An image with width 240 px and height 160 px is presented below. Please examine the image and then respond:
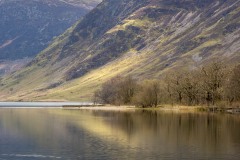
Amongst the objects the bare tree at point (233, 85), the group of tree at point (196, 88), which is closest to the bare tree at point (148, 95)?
the group of tree at point (196, 88)

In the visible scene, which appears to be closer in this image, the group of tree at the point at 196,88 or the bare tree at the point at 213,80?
the group of tree at the point at 196,88

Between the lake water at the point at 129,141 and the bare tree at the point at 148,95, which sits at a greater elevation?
the bare tree at the point at 148,95

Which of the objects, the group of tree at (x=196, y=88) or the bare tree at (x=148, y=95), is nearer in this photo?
the group of tree at (x=196, y=88)

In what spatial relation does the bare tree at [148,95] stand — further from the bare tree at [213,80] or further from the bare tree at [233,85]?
the bare tree at [233,85]

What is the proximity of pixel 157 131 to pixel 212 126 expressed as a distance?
1445 cm

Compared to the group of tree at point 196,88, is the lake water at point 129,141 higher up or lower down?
lower down

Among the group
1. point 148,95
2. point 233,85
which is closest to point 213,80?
point 233,85

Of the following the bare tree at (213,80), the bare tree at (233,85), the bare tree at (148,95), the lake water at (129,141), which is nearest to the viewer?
the lake water at (129,141)

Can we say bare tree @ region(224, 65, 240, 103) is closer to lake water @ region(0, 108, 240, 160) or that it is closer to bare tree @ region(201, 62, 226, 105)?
bare tree @ region(201, 62, 226, 105)

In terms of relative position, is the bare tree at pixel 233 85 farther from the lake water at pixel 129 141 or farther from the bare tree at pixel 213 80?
the lake water at pixel 129 141

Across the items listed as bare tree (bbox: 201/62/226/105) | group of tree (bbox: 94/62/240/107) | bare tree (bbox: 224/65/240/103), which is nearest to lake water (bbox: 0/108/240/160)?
bare tree (bbox: 224/65/240/103)

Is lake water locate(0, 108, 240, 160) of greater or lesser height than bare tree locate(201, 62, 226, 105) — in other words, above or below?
below

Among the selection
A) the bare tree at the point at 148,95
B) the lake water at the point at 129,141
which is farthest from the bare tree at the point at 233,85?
the bare tree at the point at 148,95

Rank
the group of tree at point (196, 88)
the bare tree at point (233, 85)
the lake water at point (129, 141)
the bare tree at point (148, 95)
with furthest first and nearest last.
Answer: the bare tree at point (148, 95) → the group of tree at point (196, 88) → the bare tree at point (233, 85) → the lake water at point (129, 141)
